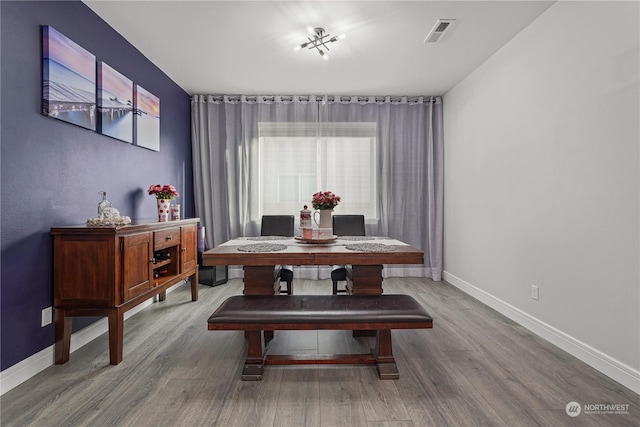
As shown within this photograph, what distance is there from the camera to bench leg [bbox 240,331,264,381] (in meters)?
1.82

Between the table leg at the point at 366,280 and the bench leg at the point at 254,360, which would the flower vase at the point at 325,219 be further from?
the bench leg at the point at 254,360

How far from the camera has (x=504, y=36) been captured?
2.78m

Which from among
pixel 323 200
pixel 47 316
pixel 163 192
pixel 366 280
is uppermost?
pixel 163 192

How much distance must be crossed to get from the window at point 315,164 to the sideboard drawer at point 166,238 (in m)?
1.75

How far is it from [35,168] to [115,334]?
115 centimetres

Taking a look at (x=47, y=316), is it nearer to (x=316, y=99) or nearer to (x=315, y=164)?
(x=315, y=164)

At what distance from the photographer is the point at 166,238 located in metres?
2.64

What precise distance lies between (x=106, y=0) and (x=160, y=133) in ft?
4.49

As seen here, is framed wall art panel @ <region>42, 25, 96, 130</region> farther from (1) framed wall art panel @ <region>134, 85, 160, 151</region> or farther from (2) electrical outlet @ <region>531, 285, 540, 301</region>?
(2) electrical outlet @ <region>531, 285, 540, 301</region>

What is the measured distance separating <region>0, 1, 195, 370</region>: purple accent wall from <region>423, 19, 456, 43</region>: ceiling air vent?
2.77 m

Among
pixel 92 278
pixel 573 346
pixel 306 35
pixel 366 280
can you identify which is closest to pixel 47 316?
pixel 92 278

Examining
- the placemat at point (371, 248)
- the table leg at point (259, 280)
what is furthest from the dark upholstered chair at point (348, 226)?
the table leg at point (259, 280)

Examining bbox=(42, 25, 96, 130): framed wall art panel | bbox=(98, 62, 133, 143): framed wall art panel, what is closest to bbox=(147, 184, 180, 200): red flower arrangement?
bbox=(98, 62, 133, 143): framed wall art panel

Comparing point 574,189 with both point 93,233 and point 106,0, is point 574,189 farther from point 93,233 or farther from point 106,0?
point 106,0
